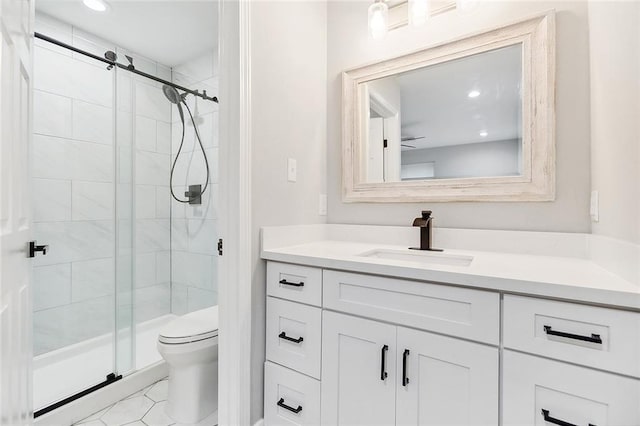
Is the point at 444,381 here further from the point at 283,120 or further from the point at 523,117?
the point at 283,120

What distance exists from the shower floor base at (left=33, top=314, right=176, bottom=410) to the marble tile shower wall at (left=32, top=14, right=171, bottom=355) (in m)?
0.07

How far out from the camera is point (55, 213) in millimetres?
2072

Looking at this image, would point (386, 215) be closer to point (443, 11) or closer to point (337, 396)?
point (337, 396)

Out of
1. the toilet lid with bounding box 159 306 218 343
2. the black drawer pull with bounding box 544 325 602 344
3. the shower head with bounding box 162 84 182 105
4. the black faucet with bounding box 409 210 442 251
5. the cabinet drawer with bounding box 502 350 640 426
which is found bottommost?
the toilet lid with bounding box 159 306 218 343

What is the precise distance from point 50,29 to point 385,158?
7.95 ft

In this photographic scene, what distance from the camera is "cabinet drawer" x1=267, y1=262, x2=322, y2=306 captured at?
1201mm

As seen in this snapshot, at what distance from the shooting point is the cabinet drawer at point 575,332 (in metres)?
0.71

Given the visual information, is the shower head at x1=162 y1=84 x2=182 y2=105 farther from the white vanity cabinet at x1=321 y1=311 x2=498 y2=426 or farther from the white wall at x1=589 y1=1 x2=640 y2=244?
the white wall at x1=589 y1=1 x2=640 y2=244

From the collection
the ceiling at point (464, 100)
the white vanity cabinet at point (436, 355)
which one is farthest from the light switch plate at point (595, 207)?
the white vanity cabinet at point (436, 355)

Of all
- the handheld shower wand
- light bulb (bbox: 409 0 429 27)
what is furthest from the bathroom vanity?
the handheld shower wand

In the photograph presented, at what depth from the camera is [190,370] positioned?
58.8 inches

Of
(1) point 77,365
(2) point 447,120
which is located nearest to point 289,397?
(2) point 447,120

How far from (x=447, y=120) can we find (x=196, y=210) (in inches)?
82.5

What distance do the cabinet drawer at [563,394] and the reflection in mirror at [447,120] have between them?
85cm
